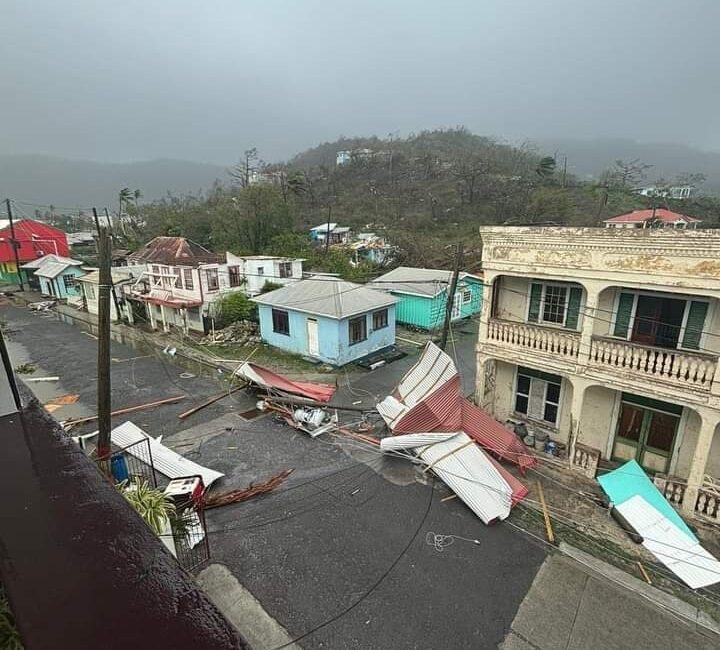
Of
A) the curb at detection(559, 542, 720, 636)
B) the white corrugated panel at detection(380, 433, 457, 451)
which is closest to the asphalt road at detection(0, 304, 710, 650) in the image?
the curb at detection(559, 542, 720, 636)

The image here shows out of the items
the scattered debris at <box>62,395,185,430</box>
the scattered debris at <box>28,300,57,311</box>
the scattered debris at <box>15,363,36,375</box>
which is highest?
the scattered debris at <box>62,395,185,430</box>

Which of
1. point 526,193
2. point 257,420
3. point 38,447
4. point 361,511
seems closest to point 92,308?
point 257,420

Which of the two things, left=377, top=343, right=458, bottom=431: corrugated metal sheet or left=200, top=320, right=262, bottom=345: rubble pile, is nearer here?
left=377, top=343, right=458, bottom=431: corrugated metal sheet

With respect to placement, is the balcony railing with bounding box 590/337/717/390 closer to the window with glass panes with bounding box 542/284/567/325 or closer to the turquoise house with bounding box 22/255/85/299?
the window with glass panes with bounding box 542/284/567/325

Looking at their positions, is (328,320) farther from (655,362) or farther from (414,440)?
(655,362)

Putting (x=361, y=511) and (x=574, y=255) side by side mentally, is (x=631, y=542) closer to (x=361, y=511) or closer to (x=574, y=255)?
(x=361, y=511)

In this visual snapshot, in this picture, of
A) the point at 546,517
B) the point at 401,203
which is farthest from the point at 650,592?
the point at 401,203

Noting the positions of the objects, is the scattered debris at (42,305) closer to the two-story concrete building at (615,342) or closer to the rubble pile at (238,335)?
the rubble pile at (238,335)
